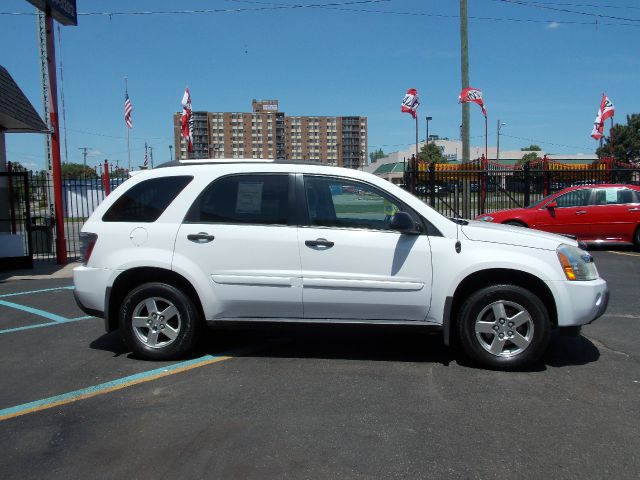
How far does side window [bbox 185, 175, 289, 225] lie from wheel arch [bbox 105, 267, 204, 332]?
549 millimetres

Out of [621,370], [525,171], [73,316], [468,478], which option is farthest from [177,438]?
[525,171]

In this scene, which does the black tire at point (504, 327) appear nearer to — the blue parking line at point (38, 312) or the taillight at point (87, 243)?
the taillight at point (87, 243)

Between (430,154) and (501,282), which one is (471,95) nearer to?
(501,282)

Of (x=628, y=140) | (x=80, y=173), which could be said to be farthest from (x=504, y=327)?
(x=628, y=140)

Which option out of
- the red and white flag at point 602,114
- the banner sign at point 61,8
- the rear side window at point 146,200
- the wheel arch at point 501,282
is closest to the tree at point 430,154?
the red and white flag at point 602,114

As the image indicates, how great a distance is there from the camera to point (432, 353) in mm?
5469

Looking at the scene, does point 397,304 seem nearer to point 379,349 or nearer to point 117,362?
point 379,349

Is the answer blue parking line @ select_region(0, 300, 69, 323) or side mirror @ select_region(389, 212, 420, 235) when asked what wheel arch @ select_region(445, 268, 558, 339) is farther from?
blue parking line @ select_region(0, 300, 69, 323)

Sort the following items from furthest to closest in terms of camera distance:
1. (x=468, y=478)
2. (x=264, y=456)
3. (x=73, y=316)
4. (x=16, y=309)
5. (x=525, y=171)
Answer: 1. (x=525, y=171)
2. (x=16, y=309)
3. (x=73, y=316)
4. (x=264, y=456)
5. (x=468, y=478)

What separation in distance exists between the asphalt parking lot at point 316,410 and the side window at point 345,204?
3.13 feet

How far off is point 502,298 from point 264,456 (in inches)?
96.1

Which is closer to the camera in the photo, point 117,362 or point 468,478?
point 468,478

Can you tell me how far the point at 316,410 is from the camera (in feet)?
13.5

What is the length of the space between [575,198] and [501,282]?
31.6 feet
